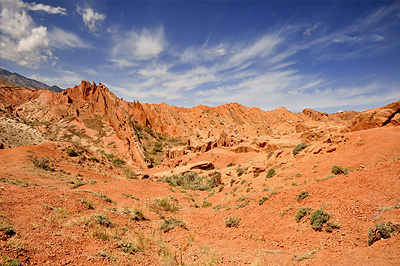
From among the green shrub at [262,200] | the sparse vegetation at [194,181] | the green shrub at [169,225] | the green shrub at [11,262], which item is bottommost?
the sparse vegetation at [194,181]

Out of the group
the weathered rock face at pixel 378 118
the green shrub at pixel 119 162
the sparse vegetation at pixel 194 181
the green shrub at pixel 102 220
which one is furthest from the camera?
the green shrub at pixel 119 162

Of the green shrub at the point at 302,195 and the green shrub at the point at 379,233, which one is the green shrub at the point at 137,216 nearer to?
the green shrub at the point at 302,195

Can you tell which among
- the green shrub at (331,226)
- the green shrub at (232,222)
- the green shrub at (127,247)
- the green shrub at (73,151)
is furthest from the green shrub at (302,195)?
the green shrub at (73,151)

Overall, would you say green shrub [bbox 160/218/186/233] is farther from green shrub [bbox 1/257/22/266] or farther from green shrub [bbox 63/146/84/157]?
green shrub [bbox 63/146/84/157]

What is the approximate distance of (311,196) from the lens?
330 inches

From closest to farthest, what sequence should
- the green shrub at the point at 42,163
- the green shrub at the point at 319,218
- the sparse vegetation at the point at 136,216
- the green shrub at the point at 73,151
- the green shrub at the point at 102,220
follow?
the green shrub at the point at 319,218 → the green shrub at the point at 102,220 → the sparse vegetation at the point at 136,216 → the green shrub at the point at 42,163 → the green shrub at the point at 73,151

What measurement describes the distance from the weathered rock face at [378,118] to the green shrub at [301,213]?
45.6ft

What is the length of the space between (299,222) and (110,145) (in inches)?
1496

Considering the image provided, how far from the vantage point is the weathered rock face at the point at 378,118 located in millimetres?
15312

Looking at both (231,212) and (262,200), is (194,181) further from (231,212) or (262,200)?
(262,200)

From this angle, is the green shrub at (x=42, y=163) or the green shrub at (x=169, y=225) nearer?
the green shrub at (x=169, y=225)

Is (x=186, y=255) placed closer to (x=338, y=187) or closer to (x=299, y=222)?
(x=299, y=222)

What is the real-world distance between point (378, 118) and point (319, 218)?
592 inches

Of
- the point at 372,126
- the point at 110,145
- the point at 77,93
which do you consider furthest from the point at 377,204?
the point at 77,93
